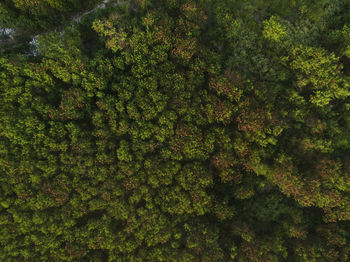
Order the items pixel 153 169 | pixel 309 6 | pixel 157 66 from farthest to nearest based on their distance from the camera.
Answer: pixel 309 6 < pixel 157 66 < pixel 153 169

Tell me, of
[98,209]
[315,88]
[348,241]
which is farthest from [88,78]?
[348,241]

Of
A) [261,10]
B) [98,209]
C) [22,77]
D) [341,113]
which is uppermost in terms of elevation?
[261,10]

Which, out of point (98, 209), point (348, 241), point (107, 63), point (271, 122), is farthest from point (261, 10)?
point (98, 209)

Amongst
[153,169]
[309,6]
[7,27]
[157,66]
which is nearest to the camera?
[153,169]

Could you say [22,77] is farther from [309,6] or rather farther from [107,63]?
[309,6]

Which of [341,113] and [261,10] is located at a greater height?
[261,10]

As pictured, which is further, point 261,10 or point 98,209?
point 261,10
